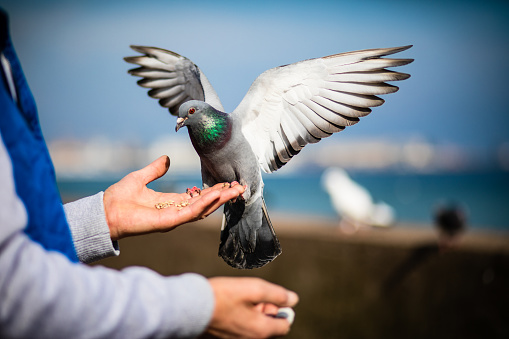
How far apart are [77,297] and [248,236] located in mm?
1398

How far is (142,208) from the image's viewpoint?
1766 millimetres

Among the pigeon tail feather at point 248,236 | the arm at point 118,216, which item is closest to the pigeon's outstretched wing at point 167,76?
the pigeon tail feather at point 248,236

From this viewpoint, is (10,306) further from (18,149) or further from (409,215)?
(409,215)

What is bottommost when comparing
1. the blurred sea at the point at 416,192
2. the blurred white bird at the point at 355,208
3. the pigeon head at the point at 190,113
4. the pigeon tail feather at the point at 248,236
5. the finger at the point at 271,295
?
the blurred sea at the point at 416,192

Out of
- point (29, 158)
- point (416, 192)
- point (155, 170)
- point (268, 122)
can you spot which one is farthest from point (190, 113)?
point (416, 192)

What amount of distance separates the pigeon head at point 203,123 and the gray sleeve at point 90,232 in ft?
1.99

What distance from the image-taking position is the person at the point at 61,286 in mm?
863

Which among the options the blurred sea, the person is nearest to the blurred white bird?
the person

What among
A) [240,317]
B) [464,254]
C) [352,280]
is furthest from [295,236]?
[240,317]

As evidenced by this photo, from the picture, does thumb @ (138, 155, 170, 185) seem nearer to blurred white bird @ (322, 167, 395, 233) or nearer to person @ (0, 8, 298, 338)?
person @ (0, 8, 298, 338)

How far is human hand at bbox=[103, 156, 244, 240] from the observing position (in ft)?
5.48

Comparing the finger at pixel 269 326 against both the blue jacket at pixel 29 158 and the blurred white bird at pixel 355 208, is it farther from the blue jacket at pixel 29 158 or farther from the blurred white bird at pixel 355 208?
the blurred white bird at pixel 355 208

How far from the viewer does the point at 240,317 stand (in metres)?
1.14

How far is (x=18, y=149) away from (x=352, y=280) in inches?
240
